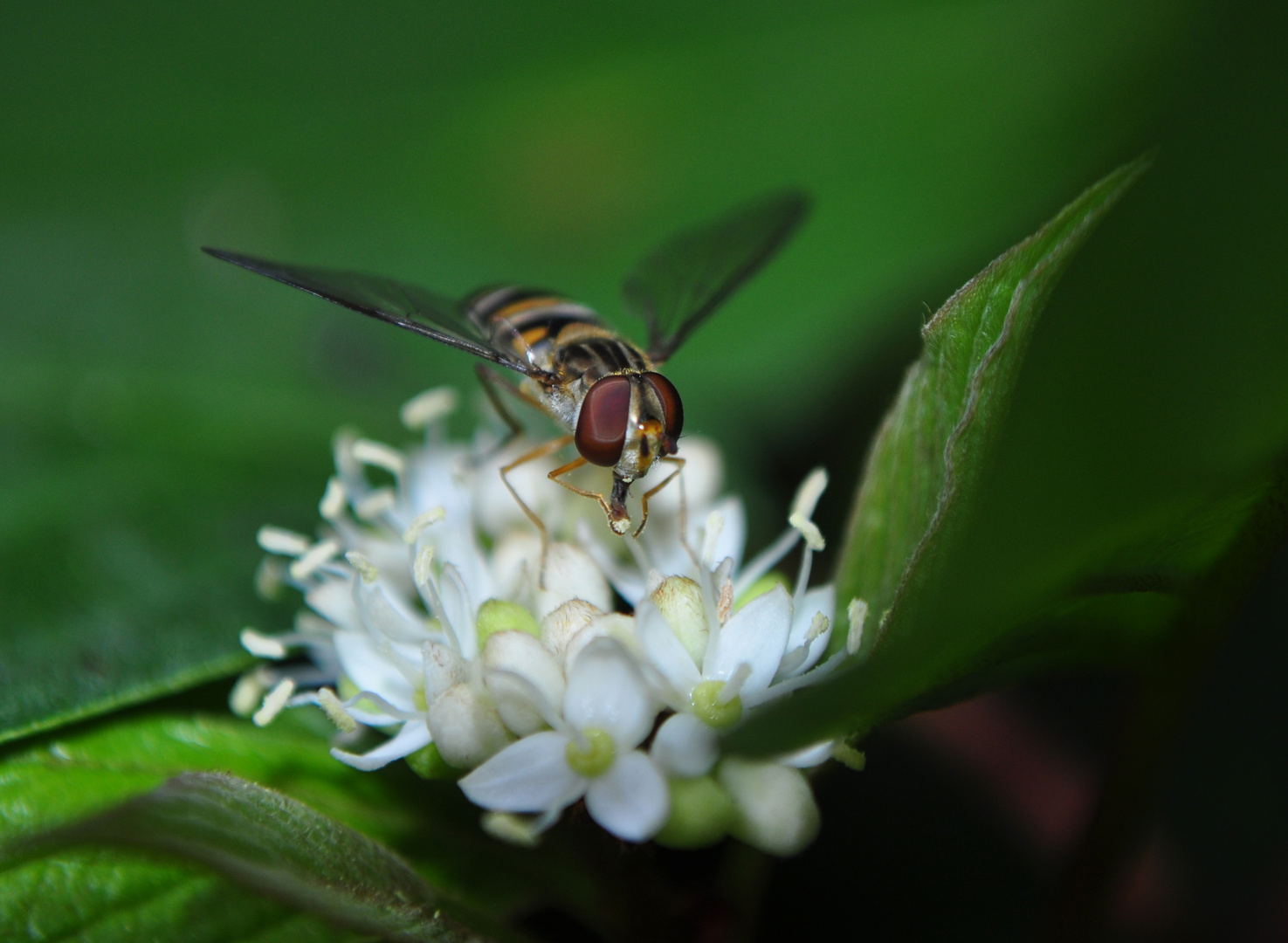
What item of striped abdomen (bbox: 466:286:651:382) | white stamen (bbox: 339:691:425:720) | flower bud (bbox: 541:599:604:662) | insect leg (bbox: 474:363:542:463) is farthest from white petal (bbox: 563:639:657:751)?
insect leg (bbox: 474:363:542:463)

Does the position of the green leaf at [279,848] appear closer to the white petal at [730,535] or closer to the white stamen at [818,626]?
the white stamen at [818,626]

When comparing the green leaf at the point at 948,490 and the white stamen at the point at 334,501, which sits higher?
the white stamen at the point at 334,501

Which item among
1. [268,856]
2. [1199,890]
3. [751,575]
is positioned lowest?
[1199,890]

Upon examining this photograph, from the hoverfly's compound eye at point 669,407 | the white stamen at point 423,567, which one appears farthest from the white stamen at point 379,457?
the hoverfly's compound eye at point 669,407

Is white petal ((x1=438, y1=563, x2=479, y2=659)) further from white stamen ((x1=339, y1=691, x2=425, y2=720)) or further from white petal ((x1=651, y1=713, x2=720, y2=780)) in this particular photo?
white petal ((x1=651, y1=713, x2=720, y2=780))

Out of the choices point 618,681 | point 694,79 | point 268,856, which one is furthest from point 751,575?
point 694,79

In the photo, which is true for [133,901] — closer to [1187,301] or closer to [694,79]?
[1187,301]
